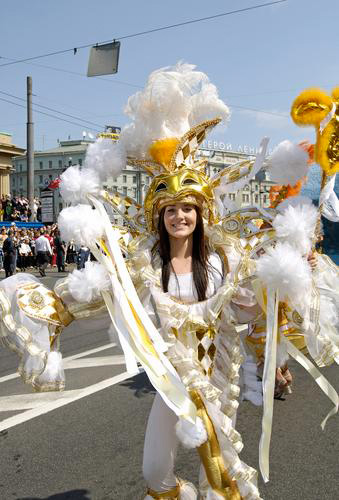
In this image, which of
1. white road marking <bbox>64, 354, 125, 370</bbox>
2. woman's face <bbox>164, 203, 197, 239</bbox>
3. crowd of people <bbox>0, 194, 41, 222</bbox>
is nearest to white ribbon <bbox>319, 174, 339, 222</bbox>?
woman's face <bbox>164, 203, 197, 239</bbox>

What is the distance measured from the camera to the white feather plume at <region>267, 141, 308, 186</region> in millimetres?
3254

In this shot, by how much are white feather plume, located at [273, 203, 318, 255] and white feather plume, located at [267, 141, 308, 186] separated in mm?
302

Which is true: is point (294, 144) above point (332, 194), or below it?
above

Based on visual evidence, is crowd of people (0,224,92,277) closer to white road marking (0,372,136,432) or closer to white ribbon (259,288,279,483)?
white road marking (0,372,136,432)

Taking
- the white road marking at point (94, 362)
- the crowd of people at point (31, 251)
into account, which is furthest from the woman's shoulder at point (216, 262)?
the crowd of people at point (31, 251)

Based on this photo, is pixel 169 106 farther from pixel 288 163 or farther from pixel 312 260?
pixel 312 260

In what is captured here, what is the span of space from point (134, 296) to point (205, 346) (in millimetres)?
445

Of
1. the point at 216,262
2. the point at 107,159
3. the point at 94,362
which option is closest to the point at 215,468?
the point at 216,262

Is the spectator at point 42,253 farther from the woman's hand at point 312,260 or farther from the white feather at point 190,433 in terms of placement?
the white feather at point 190,433

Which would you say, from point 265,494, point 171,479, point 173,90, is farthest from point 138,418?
point 173,90

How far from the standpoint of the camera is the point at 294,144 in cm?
330

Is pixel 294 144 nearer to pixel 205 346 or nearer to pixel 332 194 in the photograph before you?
pixel 332 194

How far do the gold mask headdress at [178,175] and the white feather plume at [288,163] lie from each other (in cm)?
38

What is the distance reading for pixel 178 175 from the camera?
3117 millimetres
